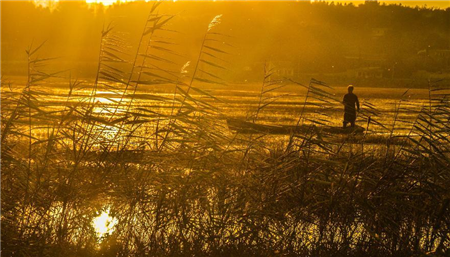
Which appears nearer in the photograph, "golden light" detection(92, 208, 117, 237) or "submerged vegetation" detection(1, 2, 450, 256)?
"submerged vegetation" detection(1, 2, 450, 256)

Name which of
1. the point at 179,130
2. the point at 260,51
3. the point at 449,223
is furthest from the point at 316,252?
the point at 260,51

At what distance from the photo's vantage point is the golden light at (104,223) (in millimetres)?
8268

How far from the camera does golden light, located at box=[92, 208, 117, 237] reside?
326 inches

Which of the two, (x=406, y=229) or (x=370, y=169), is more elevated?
(x=370, y=169)

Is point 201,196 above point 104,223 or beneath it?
above

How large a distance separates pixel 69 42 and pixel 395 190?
125 m

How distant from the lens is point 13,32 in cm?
12612

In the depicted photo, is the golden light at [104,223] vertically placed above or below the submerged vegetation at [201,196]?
below

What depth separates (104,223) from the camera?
848cm

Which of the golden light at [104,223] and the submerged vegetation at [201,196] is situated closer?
the submerged vegetation at [201,196]

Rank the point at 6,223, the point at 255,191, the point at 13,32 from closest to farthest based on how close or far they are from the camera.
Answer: the point at 6,223 → the point at 255,191 → the point at 13,32

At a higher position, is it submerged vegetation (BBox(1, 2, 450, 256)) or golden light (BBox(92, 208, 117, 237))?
submerged vegetation (BBox(1, 2, 450, 256))

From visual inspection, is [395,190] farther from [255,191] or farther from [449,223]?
[255,191]

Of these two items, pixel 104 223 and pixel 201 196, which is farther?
pixel 104 223
